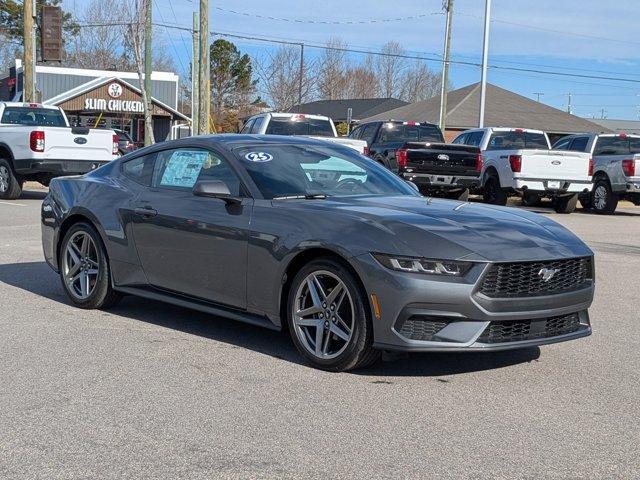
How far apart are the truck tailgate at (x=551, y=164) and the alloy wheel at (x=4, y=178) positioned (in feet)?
35.5

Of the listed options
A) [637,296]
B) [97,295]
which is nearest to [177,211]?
[97,295]

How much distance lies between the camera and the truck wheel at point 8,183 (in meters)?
18.6

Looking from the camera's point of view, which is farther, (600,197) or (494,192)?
(600,197)

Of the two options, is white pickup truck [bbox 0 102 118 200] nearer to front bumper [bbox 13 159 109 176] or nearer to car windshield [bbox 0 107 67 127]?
front bumper [bbox 13 159 109 176]

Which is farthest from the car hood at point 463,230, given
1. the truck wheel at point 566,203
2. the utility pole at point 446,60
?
the utility pole at point 446,60

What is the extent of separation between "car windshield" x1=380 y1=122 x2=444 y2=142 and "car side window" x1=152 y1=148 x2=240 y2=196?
14.3m

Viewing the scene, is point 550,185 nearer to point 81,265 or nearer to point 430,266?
point 81,265

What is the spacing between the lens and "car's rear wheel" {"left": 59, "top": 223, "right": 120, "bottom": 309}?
7.38 metres

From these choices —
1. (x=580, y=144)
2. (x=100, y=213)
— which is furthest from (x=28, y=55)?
(x=100, y=213)

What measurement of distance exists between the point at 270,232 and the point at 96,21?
61.3 m

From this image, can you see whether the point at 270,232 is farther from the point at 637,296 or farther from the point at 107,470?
the point at 637,296

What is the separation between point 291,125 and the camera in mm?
19875

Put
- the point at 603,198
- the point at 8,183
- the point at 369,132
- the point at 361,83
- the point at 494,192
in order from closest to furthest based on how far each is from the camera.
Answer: the point at 8,183 < the point at 494,192 < the point at 603,198 < the point at 369,132 < the point at 361,83

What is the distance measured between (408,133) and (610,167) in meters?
4.76
